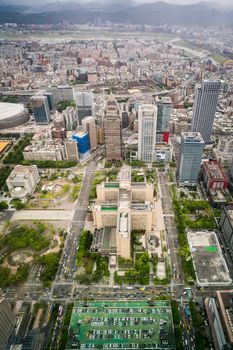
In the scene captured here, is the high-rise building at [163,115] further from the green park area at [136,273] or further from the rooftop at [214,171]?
the green park area at [136,273]

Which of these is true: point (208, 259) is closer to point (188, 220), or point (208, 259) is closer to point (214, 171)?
point (188, 220)

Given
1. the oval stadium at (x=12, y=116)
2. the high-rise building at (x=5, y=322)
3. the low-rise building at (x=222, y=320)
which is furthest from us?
the oval stadium at (x=12, y=116)

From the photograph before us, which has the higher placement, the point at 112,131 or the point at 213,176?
the point at 112,131

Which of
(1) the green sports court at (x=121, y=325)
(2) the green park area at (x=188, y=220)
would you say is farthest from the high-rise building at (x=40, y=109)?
(1) the green sports court at (x=121, y=325)

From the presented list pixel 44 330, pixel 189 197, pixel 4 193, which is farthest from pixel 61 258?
pixel 189 197

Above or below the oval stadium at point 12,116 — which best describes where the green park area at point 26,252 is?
below

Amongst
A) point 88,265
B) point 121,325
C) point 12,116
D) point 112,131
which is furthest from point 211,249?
point 12,116
